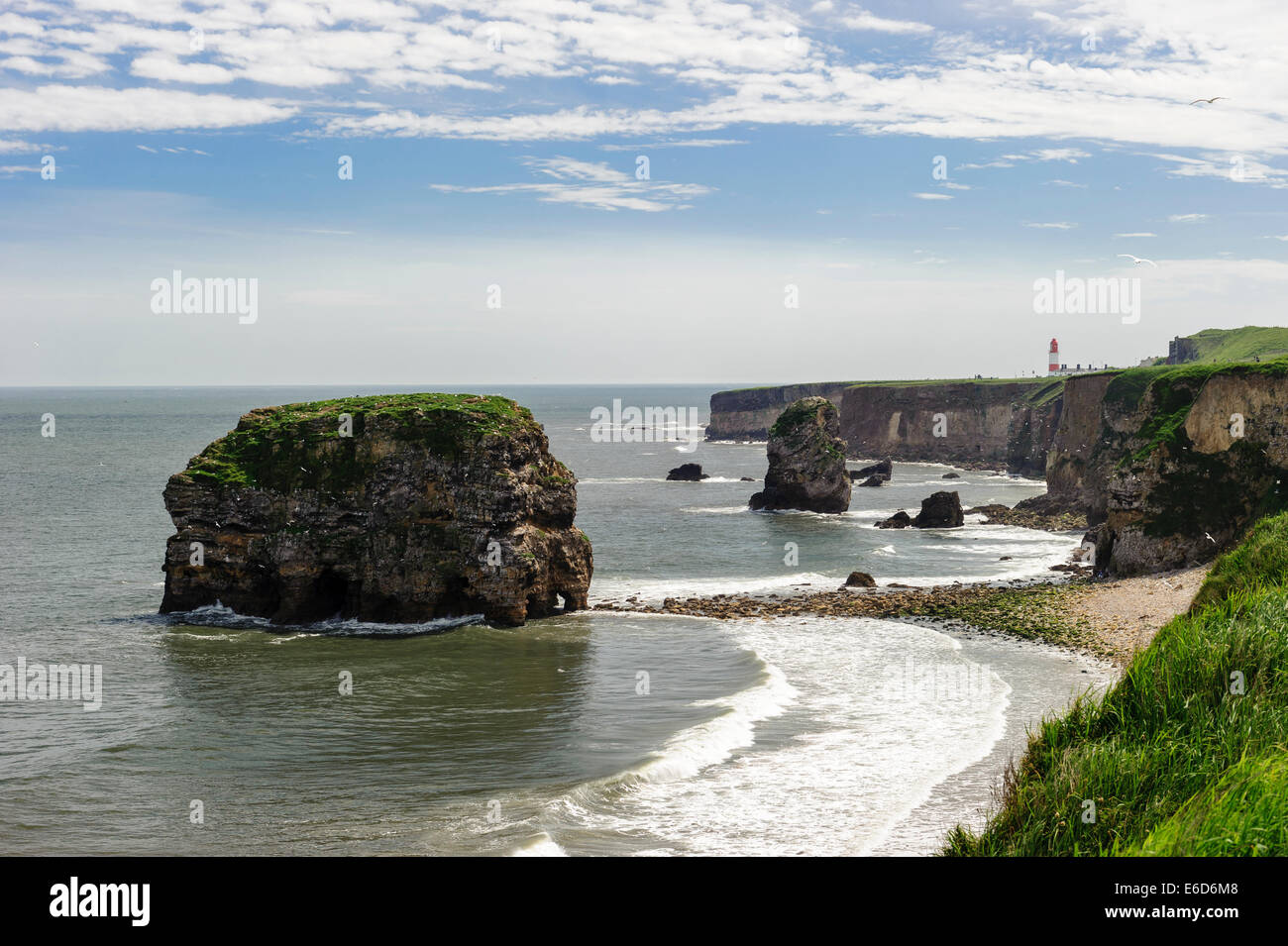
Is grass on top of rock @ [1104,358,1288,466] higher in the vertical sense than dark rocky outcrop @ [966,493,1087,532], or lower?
higher

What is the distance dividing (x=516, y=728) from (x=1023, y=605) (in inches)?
1167

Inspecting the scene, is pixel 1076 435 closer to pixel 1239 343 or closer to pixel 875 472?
pixel 875 472

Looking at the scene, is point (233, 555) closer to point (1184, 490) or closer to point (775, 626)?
point (775, 626)

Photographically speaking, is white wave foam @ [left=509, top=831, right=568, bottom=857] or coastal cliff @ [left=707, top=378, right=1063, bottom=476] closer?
white wave foam @ [left=509, top=831, right=568, bottom=857]

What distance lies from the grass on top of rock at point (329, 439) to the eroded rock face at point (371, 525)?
0.23ft

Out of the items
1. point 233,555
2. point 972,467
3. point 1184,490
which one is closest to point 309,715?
point 233,555

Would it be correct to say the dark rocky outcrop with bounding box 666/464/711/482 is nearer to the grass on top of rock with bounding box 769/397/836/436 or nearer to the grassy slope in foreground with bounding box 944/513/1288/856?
the grass on top of rock with bounding box 769/397/836/436

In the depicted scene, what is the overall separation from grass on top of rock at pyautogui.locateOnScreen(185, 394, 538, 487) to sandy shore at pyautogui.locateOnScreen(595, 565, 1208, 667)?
11421mm

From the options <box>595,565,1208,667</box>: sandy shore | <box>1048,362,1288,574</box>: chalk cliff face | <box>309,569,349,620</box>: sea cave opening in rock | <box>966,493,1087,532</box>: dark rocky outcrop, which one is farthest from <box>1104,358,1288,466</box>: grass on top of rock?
<box>309,569,349,620</box>: sea cave opening in rock

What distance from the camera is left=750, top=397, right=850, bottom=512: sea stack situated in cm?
9700

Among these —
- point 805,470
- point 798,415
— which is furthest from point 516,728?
point 798,415

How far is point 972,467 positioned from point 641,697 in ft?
430

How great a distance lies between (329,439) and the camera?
4953 centimetres
